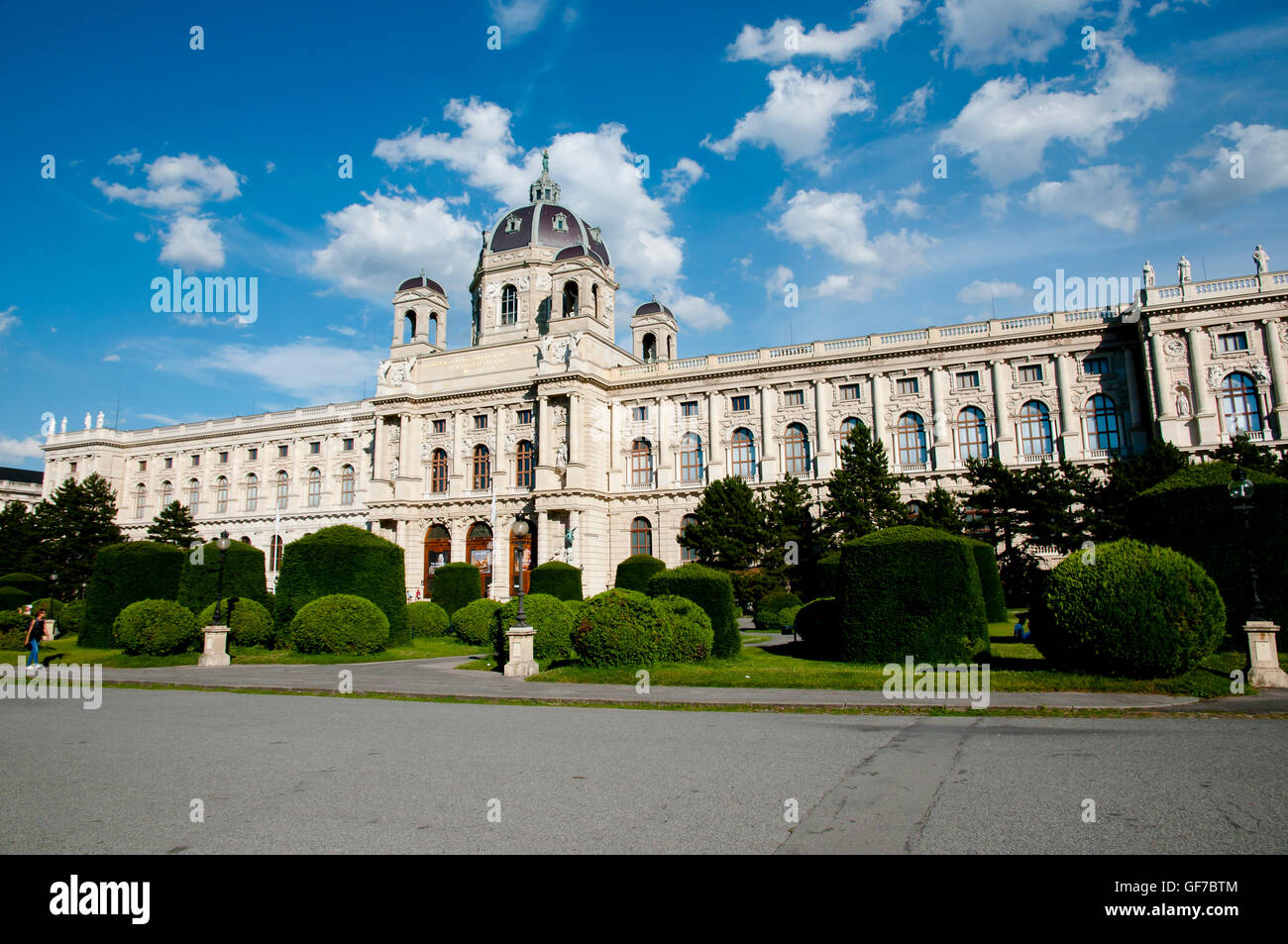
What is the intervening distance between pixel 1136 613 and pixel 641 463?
44.1 meters

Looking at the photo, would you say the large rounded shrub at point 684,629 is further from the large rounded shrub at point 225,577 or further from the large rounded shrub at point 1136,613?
the large rounded shrub at point 225,577

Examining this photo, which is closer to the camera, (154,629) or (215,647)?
(215,647)

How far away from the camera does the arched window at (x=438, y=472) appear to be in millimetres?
61216

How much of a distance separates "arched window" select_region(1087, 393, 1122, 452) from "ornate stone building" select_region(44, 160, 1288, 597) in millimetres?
99

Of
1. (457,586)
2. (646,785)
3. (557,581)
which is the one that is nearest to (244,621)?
(557,581)

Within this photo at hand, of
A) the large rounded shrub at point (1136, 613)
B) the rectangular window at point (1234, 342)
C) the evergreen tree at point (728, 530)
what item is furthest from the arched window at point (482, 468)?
the large rounded shrub at point (1136, 613)

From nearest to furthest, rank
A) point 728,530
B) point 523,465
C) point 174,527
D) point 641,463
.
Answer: point 728,530 → point 641,463 → point 523,465 → point 174,527

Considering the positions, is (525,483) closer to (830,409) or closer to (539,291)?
(539,291)

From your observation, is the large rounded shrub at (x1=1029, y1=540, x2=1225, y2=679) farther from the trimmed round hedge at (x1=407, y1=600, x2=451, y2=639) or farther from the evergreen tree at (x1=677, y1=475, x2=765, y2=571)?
the evergreen tree at (x1=677, y1=475, x2=765, y2=571)

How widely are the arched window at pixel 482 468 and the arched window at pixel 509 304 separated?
1182 centimetres

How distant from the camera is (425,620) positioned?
3067 cm

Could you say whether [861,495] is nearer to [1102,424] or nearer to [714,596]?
[1102,424]
